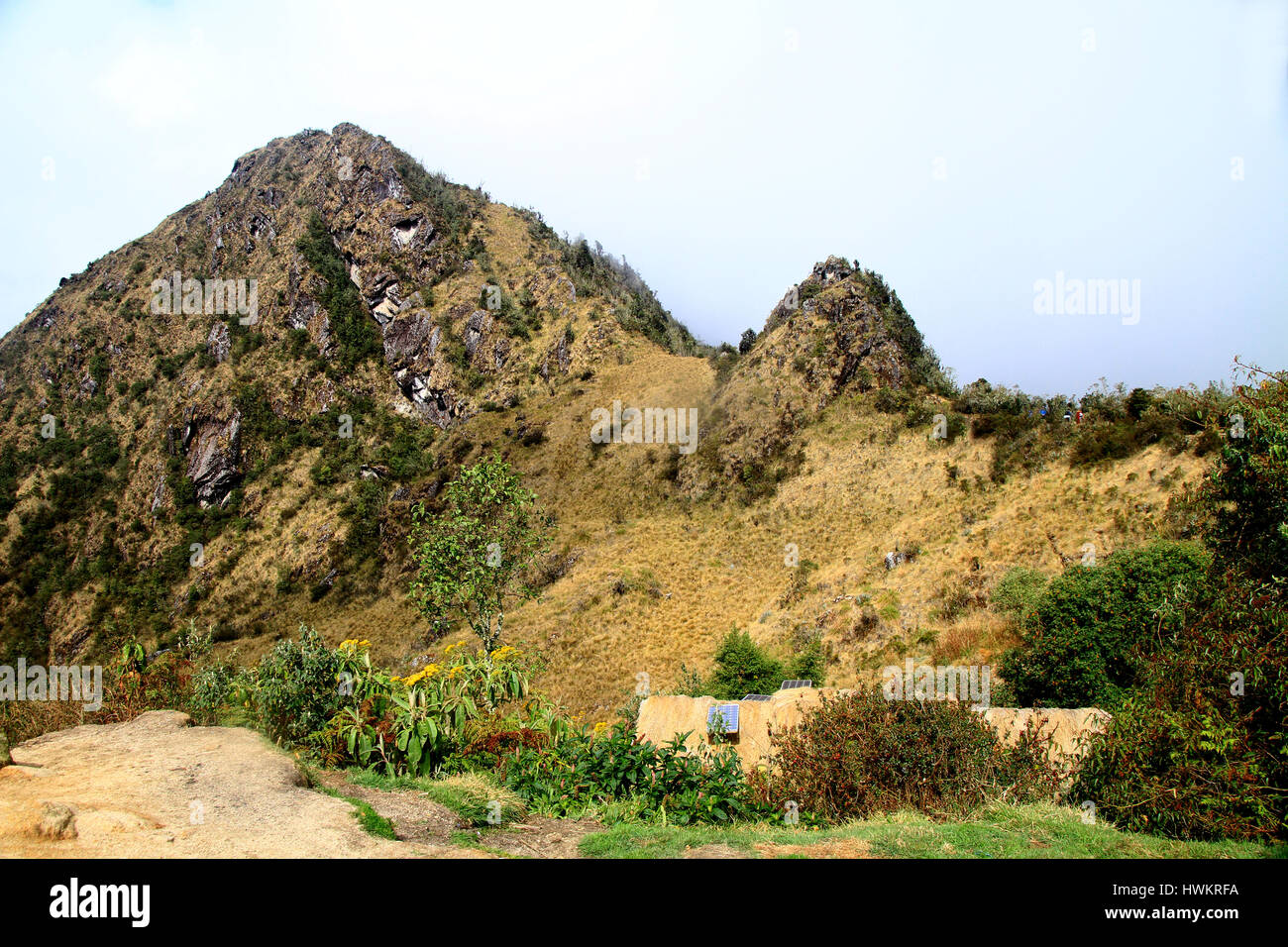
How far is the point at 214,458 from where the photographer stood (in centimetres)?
6159

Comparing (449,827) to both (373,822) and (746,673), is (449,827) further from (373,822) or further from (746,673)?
(746,673)

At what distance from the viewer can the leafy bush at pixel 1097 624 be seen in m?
12.9

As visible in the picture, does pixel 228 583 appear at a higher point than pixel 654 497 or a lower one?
lower

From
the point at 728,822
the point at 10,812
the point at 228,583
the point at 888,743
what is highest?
the point at 10,812

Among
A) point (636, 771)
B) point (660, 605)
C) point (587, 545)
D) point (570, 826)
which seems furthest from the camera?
point (587, 545)

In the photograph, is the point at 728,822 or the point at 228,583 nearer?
the point at 728,822

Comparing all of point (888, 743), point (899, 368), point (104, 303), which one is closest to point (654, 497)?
point (899, 368)

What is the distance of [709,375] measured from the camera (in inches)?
1972

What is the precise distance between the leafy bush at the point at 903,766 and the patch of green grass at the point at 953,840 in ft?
2.31

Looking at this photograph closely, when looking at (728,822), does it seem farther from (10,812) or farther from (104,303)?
(104,303)

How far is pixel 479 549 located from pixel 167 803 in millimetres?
14254

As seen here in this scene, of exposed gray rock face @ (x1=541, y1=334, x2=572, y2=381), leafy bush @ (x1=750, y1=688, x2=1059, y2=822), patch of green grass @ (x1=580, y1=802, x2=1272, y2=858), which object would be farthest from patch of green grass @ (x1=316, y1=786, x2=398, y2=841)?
exposed gray rock face @ (x1=541, y1=334, x2=572, y2=381)
